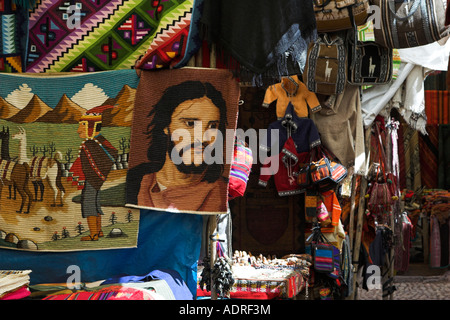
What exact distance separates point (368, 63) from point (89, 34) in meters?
3.23

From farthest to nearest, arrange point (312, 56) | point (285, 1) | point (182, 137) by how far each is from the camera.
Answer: point (312, 56)
point (182, 137)
point (285, 1)

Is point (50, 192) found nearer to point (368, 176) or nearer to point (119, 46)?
point (119, 46)

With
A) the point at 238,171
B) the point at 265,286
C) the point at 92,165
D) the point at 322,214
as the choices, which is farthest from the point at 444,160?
the point at 92,165

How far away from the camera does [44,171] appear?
3.75 m

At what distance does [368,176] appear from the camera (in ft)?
22.2

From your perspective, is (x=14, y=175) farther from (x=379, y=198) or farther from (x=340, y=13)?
(x=379, y=198)

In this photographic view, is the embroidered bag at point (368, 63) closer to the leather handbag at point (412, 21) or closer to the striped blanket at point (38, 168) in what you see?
the leather handbag at point (412, 21)

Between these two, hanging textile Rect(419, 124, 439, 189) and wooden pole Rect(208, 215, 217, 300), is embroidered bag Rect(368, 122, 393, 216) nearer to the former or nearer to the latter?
hanging textile Rect(419, 124, 439, 189)

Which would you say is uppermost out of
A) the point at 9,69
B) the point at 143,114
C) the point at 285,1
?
the point at 285,1

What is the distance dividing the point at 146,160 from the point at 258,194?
270 centimetres

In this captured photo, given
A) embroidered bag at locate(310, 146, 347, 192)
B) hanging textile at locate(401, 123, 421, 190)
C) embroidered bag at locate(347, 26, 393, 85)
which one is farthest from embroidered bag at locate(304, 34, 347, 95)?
hanging textile at locate(401, 123, 421, 190)

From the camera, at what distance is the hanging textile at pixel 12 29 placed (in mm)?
3783

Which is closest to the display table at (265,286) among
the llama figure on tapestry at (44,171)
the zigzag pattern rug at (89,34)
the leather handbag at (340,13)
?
the llama figure on tapestry at (44,171)
